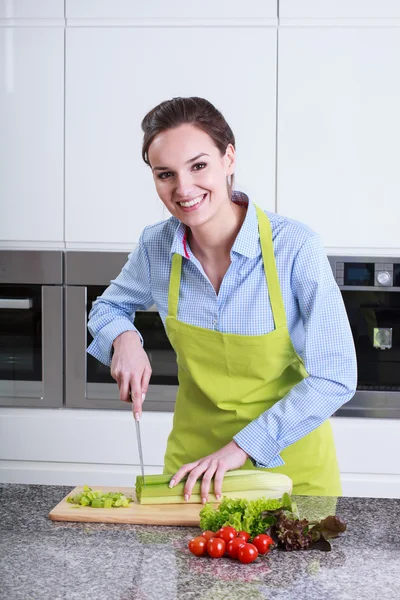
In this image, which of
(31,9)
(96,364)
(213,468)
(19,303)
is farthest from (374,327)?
(31,9)

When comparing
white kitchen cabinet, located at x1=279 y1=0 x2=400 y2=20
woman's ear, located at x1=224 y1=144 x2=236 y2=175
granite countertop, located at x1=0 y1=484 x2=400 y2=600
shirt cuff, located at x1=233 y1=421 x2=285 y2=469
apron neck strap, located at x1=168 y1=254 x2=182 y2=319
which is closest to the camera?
granite countertop, located at x1=0 y1=484 x2=400 y2=600

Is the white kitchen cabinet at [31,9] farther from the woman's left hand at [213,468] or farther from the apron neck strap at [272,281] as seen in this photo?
the woman's left hand at [213,468]

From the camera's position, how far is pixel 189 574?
1.12 meters

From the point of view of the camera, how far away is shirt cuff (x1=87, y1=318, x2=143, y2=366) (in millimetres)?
1803

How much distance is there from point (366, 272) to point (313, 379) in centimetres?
126

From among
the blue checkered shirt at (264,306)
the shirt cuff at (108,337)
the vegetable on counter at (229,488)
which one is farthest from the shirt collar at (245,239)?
the vegetable on counter at (229,488)

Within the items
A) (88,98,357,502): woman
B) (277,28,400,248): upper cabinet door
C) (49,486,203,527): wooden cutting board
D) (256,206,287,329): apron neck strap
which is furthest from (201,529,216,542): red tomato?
(277,28,400,248): upper cabinet door

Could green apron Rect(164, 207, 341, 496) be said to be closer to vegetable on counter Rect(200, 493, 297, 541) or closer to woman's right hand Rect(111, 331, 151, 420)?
woman's right hand Rect(111, 331, 151, 420)

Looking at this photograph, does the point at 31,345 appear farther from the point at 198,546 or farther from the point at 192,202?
the point at 198,546

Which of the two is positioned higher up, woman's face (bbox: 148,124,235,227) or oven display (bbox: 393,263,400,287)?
woman's face (bbox: 148,124,235,227)

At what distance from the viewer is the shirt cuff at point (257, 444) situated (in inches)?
60.4

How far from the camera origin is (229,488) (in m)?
1.44

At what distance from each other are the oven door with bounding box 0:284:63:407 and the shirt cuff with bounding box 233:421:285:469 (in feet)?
4.63

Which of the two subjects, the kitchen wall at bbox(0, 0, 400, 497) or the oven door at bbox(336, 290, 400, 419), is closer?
the kitchen wall at bbox(0, 0, 400, 497)
